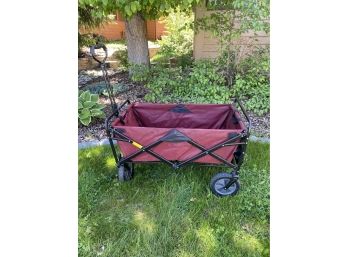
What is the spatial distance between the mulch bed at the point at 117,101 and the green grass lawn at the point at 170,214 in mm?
730

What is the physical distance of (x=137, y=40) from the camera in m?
4.97

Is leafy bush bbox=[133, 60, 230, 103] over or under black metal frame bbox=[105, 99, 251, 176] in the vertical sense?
over

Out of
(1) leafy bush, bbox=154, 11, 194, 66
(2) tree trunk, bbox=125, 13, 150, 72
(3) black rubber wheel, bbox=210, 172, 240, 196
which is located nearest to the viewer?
(3) black rubber wheel, bbox=210, 172, 240, 196

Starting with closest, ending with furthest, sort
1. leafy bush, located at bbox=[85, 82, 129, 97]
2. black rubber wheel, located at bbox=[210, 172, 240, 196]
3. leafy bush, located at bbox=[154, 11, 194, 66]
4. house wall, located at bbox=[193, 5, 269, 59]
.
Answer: black rubber wheel, located at bbox=[210, 172, 240, 196]
leafy bush, located at bbox=[85, 82, 129, 97]
house wall, located at bbox=[193, 5, 269, 59]
leafy bush, located at bbox=[154, 11, 194, 66]

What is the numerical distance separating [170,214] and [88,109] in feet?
5.96

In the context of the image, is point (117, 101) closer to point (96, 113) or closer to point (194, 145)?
point (96, 113)

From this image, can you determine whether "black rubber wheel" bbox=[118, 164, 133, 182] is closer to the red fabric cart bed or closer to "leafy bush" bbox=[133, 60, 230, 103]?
the red fabric cart bed

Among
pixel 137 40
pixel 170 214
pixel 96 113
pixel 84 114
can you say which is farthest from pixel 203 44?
pixel 170 214

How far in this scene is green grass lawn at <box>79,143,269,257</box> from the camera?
1947mm

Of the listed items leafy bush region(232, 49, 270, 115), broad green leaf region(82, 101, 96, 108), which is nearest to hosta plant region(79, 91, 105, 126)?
broad green leaf region(82, 101, 96, 108)

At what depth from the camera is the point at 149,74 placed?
14.9 feet

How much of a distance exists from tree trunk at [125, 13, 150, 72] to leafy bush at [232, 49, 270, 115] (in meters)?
1.37

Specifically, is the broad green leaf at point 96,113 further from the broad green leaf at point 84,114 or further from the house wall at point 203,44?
the house wall at point 203,44
